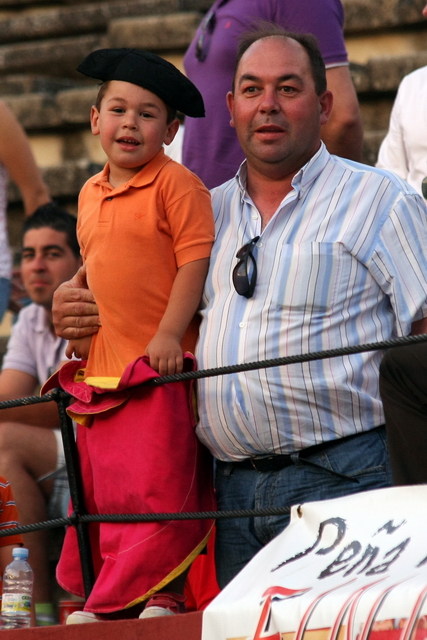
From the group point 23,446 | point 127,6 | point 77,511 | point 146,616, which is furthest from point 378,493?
point 127,6

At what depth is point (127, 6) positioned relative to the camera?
26.4ft

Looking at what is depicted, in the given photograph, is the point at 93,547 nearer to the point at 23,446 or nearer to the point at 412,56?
the point at 23,446

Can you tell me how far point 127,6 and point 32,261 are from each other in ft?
11.9

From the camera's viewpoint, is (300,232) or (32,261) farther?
(32,261)

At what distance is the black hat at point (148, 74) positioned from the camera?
3.10 m

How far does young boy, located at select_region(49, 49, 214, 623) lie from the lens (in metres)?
2.84

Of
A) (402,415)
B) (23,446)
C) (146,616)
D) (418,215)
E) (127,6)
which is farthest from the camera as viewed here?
(127,6)

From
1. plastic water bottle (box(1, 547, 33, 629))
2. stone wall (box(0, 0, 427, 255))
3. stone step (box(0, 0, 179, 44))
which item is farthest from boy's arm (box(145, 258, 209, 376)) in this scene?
stone step (box(0, 0, 179, 44))

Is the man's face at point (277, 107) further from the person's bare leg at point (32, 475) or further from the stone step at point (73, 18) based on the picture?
the stone step at point (73, 18)

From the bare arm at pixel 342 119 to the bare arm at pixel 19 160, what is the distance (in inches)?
66.9

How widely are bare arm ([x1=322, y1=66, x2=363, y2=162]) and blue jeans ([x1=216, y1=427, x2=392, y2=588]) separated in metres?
1.27

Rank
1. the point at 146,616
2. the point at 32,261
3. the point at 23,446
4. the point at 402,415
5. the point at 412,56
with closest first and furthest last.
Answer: the point at 402,415
the point at 146,616
the point at 23,446
the point at 32,261
the point at 412,56

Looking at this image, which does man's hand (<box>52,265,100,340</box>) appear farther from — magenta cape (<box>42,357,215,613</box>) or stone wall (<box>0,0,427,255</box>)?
stone wall (<box>0,0,427,255</box>)

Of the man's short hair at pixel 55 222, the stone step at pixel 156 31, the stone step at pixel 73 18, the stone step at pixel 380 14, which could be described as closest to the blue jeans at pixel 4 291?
the man's short hair at pixel 55 222
